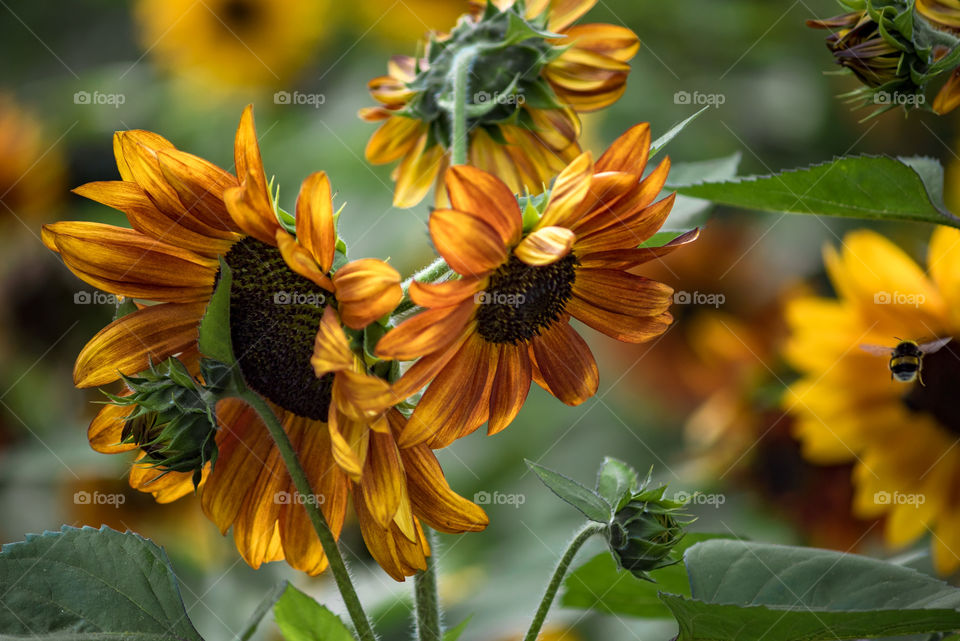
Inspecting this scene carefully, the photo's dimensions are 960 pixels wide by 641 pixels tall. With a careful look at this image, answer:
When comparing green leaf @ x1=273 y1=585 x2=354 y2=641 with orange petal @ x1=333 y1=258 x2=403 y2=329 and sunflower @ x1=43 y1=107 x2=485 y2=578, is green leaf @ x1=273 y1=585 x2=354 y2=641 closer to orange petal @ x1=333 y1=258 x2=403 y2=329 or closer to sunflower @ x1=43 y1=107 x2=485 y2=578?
sunflower @ x1=43 y1=107 x2=485 y2=578

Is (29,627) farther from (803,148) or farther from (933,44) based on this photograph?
(803,148)

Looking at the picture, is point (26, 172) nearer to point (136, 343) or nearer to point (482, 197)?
point (136, 343)

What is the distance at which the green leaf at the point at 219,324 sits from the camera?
1.65ft

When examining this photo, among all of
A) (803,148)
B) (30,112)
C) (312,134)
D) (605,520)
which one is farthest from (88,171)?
(605,520)

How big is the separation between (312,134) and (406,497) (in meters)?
1.22

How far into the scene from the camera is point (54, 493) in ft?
4.68

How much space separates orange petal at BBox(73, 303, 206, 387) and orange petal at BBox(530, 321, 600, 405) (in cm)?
23

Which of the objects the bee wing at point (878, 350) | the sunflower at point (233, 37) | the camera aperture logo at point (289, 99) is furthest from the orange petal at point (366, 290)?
the sunflower at point (233, 37)

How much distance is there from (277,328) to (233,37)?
55.9 inches

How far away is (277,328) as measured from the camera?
0.60 m

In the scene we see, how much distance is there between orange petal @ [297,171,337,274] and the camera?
1.67ft

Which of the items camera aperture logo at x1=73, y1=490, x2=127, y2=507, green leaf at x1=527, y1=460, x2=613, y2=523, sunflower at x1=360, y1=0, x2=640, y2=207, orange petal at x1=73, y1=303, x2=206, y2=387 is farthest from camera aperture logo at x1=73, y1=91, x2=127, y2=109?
green leaf at x1=527, y1=460, x2=613, y2=523

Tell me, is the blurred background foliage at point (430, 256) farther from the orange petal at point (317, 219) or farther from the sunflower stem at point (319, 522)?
the orange petal at point (317, 219)

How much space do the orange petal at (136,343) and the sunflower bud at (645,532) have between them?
11.8 inches
